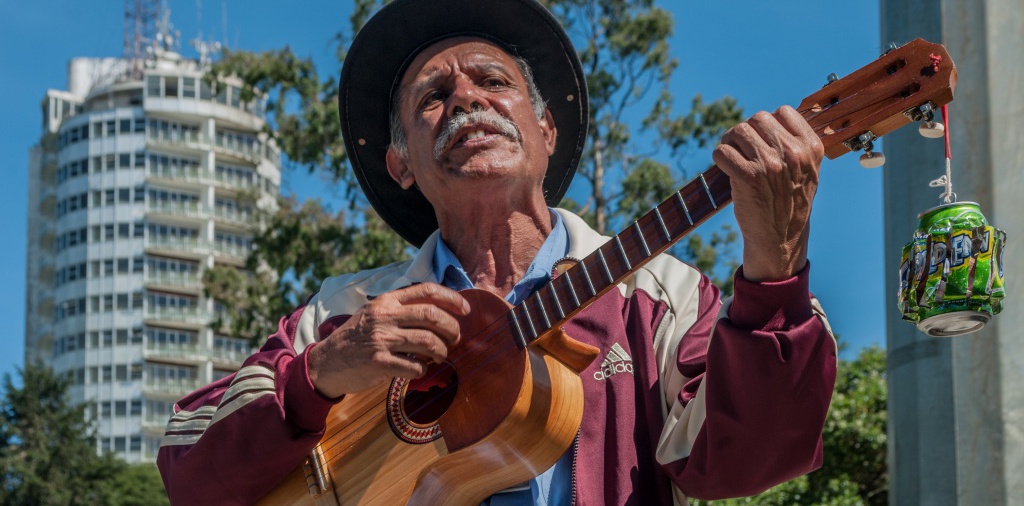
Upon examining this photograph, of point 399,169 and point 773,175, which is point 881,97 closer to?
point 773,175

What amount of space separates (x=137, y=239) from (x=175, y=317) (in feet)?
19.9

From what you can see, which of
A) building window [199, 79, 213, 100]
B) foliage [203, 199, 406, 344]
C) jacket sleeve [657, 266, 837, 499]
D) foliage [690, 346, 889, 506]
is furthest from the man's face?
building window [199, 79, 213, 100]

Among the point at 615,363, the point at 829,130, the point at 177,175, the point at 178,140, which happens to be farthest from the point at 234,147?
the point at 829,130

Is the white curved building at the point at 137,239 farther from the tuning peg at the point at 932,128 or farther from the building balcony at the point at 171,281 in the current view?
the tuning peg at the point at 932,128

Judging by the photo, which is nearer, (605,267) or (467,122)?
(605,267)

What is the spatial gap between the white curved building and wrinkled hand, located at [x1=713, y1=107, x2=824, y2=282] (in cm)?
8478

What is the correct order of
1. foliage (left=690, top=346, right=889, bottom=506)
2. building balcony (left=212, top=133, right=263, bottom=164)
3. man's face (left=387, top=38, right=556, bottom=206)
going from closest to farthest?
1. man's face (left=387, top=38, right=556, bottom=206)
2. foliage (left=690, top=346, right=889, bottom=506)
3. building balcony (left=212, top=133, right=263, bottom=164)

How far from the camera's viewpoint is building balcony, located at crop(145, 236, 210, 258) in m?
89.1

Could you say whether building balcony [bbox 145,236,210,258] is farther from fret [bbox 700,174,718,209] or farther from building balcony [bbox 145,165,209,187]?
fret [bbox 700,174,718,209]

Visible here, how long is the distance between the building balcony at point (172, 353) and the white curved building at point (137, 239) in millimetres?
63

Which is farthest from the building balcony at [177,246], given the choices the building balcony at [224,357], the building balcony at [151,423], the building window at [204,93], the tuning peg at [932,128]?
the tuning peg at [932,128]

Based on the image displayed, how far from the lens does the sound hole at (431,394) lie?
381 cm

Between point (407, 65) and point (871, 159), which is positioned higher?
point (407, 65)

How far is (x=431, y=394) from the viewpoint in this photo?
12.7 ft
